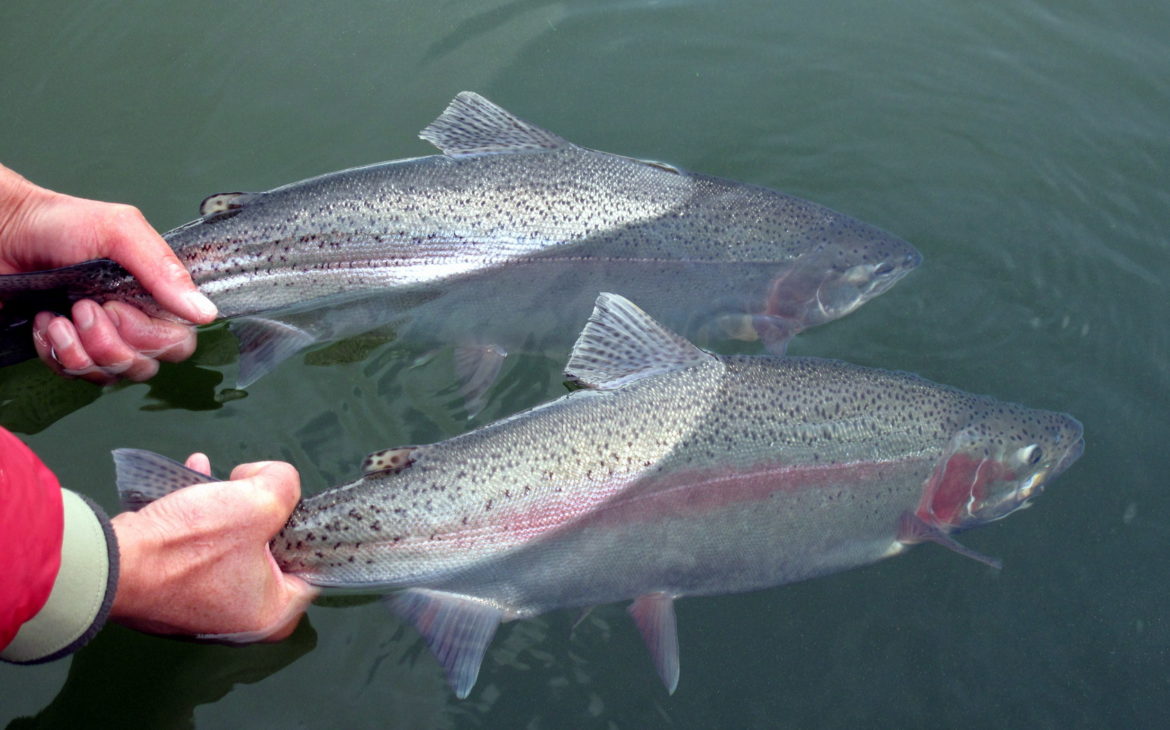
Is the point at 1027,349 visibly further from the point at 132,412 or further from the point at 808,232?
the point at 132,412

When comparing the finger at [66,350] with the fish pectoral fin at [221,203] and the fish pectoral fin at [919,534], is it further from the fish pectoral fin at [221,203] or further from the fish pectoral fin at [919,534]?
the fish pectoral fin at [919,534]

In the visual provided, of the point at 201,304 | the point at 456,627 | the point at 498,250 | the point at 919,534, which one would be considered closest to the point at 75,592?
the point at 456,627

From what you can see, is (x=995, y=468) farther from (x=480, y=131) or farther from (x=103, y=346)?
(x=103, y=346)

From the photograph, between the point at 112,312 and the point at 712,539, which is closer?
the point at 712,539

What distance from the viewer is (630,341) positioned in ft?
10.5

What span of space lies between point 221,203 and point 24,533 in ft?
6.51

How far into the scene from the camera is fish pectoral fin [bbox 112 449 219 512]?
2.78 metres

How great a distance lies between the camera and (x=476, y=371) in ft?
13.1

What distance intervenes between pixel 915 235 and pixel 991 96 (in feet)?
4.39

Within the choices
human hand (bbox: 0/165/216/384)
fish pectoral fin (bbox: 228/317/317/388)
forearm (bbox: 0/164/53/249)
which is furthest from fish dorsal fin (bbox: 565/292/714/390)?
forearm (bbox: 0/164/53/249)

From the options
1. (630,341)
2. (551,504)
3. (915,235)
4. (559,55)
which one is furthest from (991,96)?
(551,504)

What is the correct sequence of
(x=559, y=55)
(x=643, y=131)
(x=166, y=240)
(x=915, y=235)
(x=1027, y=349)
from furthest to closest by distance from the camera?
(x=559, y=55), (x=643, y=131), (x=915, y=235), (x=1027, y=349), (x=166, y=240)

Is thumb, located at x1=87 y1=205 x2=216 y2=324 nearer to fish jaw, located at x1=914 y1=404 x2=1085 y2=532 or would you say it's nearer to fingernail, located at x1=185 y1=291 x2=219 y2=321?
fingernail, located at x1=185 y1=291 x2=219 y2=321

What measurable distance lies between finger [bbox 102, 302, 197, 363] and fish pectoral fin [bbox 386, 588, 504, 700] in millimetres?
1601
